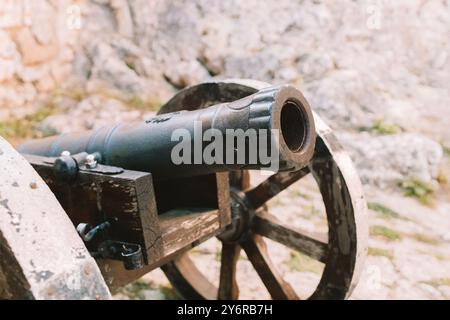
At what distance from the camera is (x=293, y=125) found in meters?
1.36

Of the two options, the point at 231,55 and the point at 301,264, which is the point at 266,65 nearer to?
the point at 231,55

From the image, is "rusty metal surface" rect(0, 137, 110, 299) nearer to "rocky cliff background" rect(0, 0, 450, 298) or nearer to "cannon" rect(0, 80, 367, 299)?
"cannon" rect(0, 80, 367, 299)

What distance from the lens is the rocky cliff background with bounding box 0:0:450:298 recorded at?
14.1 feet

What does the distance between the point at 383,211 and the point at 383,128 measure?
42.3 inches

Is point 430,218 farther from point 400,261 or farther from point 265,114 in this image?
point 265,114

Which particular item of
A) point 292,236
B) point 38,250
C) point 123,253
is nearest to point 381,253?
point 292,236

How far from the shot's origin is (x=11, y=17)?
4.79m

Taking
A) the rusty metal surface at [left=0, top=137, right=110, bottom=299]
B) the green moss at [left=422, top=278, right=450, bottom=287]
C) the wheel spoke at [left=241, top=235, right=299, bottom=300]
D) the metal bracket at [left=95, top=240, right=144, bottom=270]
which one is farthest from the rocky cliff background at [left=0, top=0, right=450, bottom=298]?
the rusty metal surface at [left=0, top=137, right=110, bottom=299]

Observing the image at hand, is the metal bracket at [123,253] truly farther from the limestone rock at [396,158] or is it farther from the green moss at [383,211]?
the limestone rock at [396,158]

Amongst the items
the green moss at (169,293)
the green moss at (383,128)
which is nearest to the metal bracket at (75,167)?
the green moss at (169,293)

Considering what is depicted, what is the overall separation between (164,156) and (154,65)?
14.2 feet

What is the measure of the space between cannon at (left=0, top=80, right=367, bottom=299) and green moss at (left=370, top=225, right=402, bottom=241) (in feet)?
4.60

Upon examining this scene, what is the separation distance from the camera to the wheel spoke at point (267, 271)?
2217 mm

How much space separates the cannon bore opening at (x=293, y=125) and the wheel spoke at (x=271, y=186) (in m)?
0.67
